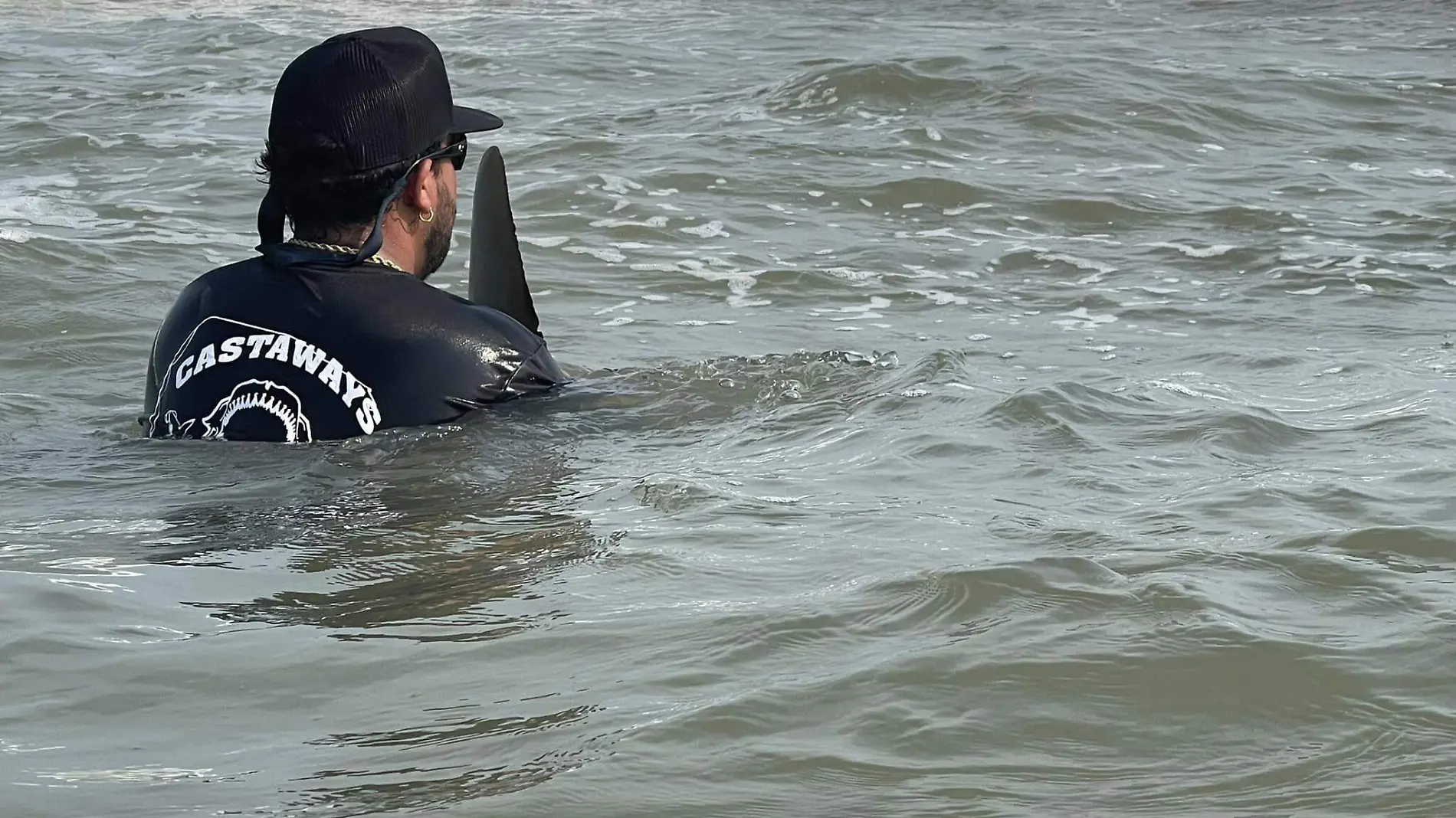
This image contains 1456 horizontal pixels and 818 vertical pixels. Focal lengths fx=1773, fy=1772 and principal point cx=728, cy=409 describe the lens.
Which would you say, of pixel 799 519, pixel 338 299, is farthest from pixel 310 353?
pixel 799 519

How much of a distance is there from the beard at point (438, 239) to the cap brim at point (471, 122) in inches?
7.4

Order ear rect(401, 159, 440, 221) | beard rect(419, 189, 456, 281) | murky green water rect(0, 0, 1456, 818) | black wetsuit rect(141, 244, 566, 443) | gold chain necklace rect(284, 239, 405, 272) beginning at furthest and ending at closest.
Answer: beard rect(419, 189, 456, 281) → ear rect(401, 159, 440, 221) → gold chain necklace rect(284, 239, 405, 272) → black wetsuit rect(141, 244, 566, 443) → murky green water rect(0, 0, 1456, 818)

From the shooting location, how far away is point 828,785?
2.35 metres

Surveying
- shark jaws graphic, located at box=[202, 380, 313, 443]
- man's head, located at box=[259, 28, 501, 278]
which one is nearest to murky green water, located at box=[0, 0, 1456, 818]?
shark jaws graphic, located at box=[202, 380, 313, 443]

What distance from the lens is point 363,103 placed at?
4.12m

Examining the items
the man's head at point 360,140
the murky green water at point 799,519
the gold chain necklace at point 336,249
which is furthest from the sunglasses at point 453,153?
the murky green water at point 799,519

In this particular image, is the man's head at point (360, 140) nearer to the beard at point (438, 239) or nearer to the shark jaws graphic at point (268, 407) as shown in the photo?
the beard at point (438, 239)

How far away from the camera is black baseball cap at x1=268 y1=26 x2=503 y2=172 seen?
407cm

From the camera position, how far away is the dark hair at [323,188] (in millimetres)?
4098

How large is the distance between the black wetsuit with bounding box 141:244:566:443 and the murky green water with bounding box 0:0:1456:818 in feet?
0.26

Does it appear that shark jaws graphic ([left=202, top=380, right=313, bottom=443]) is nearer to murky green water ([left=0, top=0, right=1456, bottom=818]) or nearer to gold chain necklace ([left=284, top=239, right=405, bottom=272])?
murky green water ([left=0, top=0, right=1456, bottom=818])

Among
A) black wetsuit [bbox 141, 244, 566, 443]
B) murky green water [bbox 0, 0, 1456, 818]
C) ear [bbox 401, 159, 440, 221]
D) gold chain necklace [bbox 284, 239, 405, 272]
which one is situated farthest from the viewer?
ear [bbox 401, 159, 440, 221]

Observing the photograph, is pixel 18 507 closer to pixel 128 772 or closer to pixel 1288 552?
pixel 128 772

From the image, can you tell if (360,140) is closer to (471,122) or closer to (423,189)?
(423,189)
